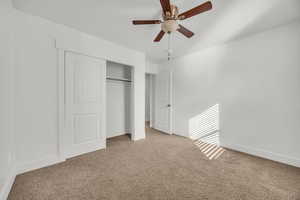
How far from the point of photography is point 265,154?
7.66ft

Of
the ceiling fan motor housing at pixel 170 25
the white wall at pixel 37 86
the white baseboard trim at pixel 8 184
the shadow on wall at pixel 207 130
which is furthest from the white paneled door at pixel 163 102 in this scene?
the white baseboard trim at pixel 8 184

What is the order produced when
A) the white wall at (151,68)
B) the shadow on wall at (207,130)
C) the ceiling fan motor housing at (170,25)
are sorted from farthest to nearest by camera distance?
the white wall at (151,68) → the shadow on wall at (207,130) → the ceiling fan motor housing at (170,25)

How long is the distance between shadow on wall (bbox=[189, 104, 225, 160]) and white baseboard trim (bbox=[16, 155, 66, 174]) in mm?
2764

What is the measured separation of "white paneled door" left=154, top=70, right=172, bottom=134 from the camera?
13.3 feet

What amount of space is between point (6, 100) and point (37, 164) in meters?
1.07

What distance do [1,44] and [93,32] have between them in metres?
1.34

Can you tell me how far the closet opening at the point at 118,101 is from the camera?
3.50 metres

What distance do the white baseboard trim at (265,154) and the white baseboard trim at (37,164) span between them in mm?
3364

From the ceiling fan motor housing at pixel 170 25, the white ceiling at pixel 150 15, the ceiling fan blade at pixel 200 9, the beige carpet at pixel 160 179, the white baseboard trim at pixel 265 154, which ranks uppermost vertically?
the white ceiling at pixel 150 15

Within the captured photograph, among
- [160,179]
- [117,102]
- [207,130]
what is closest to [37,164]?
[160,179]

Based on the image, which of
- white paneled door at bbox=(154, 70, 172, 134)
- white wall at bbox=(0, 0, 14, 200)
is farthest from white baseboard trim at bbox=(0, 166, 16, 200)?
white paneled door at bbox=(154, 70, 172, 134)

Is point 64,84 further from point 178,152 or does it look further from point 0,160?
point 178,152

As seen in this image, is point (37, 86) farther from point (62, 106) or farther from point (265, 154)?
point (265, 154)

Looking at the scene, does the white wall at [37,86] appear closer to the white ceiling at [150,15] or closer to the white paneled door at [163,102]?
the white ceiling at [150,15]
